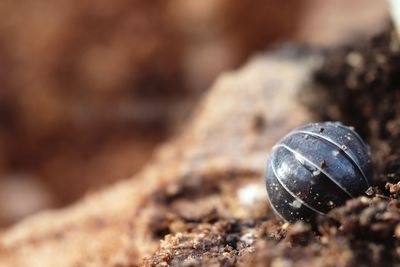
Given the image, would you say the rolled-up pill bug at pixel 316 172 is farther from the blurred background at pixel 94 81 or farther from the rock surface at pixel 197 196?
the blurred background at pixel 94 81

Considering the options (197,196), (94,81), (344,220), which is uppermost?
(94,81)

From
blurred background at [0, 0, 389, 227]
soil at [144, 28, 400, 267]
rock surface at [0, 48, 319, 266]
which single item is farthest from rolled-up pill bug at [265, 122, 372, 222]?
blurred background at [0, 0, 389, 227]

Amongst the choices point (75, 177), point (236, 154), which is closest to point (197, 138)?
point (236, 154)

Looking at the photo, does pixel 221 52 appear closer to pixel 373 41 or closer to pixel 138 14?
pixel 138 14

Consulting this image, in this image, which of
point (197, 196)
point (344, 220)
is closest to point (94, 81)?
point (197, 196)

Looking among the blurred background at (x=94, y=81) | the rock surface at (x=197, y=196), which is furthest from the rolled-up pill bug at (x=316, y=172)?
the blurred background at (x=94, y=81)

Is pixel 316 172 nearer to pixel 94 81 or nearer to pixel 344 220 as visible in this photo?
pixel 344 220

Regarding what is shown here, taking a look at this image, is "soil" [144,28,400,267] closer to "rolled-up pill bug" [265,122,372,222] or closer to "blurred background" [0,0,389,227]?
"rolled-up pill bug" [265,122,372,222]
